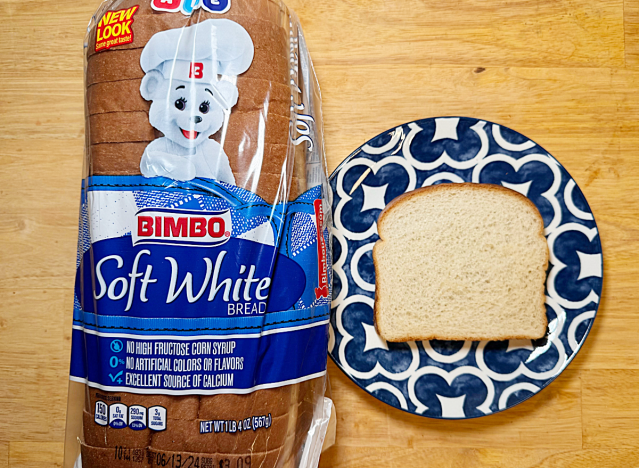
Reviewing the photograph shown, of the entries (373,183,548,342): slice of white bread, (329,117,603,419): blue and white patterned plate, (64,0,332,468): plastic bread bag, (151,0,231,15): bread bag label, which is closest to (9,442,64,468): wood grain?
(64,0,332,468): plastic bread bag

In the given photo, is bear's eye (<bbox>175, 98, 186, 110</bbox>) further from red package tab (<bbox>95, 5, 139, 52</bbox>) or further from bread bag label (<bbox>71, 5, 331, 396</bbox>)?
red package tab (<bbox>95, 5, 139, 52</bbox>)

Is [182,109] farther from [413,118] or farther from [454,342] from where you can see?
[454,342]

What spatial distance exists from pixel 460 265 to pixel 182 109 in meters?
0.71

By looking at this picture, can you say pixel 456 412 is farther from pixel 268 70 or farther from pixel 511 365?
pixel 268 70

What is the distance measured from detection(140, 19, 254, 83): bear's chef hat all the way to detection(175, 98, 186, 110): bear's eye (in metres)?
0.04

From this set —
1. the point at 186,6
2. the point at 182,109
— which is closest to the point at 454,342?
the point at 182,109

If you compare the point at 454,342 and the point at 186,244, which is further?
the point at 454,342

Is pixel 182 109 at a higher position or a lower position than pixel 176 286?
higher

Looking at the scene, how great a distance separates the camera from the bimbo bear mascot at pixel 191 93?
0.77 metres

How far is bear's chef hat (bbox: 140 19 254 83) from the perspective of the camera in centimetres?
78

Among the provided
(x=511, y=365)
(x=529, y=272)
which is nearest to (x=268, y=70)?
(x=529, y=272)

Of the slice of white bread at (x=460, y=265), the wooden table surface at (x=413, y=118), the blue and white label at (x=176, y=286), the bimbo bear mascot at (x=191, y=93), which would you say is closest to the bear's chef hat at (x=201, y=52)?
the bimbo bear mascot at (x=191, y=93)

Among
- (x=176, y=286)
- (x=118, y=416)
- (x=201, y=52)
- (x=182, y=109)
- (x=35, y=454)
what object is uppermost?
(x=201, y=52)

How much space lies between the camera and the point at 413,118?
3.65 feet
